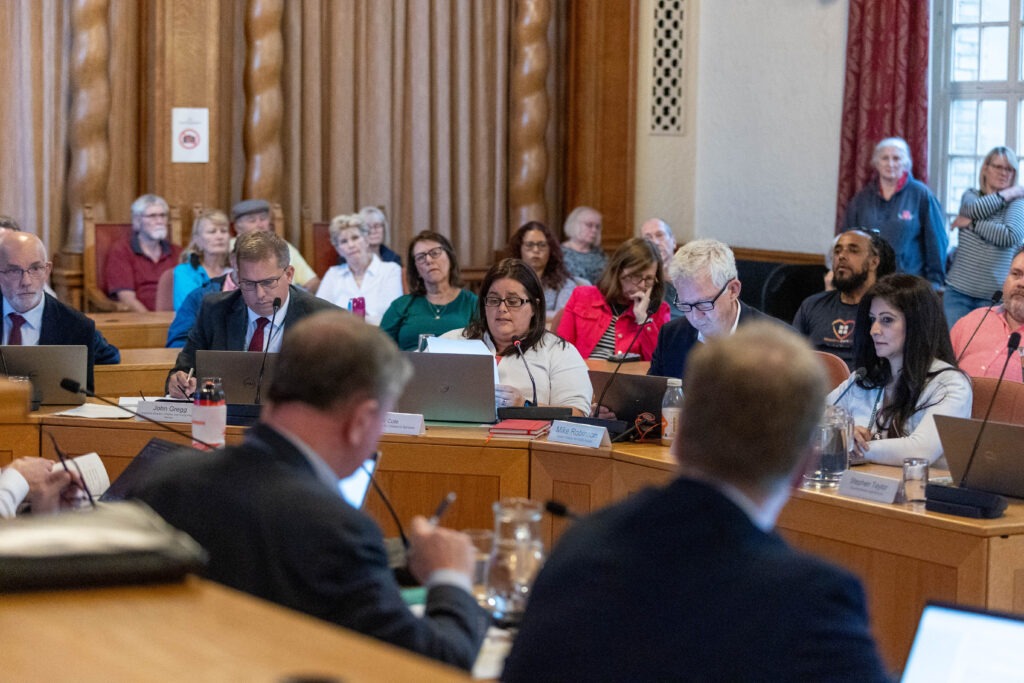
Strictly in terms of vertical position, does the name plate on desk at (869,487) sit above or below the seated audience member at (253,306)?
below

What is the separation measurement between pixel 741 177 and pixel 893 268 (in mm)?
3599

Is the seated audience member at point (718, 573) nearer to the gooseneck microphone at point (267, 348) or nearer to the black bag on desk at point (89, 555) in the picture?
the black bag on desk at point (89, 555)

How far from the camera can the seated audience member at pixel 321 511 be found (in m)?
1.84

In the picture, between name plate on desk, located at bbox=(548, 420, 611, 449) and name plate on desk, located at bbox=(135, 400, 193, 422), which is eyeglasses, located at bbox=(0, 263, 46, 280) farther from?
name plate on desk, located at bbox=(548, 420, 611, 449)

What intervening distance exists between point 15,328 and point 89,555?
12.1ft

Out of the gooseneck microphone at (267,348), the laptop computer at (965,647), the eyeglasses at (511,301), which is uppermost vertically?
the eyeglasses at (511,301)

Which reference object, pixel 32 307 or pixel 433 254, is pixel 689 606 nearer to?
pixel 32 307

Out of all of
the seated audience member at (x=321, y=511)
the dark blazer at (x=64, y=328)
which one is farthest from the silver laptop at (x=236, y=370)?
the seated audience member at (x=321, y=511)

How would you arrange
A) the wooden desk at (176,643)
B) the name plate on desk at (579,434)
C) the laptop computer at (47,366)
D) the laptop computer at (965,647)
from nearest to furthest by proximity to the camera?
the wooden desk at (176,643) < the laptop computer at (965,647) < the name plate on desk at (579,434) < the laptop computer at (47,366)

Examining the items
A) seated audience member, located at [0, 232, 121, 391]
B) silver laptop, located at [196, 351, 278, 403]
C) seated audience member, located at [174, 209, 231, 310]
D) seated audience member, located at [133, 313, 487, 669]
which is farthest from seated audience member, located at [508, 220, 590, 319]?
seated audience member, located at [133, 313, 487, 669]

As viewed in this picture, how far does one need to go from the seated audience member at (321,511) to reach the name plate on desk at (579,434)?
184 cm

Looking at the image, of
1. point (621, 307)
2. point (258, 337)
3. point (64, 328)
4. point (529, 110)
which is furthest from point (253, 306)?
point (529, 110)

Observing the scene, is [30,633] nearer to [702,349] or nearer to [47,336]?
[702,349]

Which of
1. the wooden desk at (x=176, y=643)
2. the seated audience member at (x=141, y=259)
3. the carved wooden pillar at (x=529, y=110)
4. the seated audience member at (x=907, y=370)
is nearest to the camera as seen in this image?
the wooden desk at (x=176, y=643)
